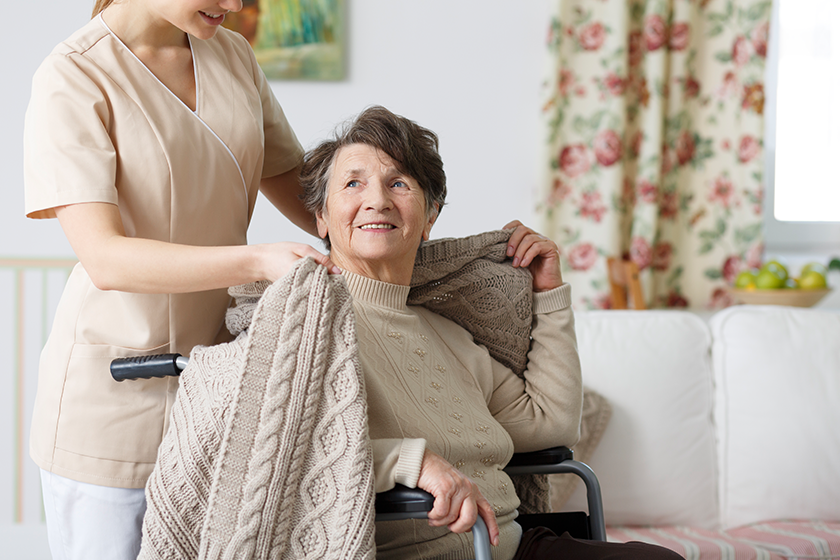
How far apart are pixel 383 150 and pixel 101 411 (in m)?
0.65

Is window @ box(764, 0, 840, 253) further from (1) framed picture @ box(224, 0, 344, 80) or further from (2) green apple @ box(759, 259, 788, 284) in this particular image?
(1) framed picture @ box(224, 0, 344, 80)

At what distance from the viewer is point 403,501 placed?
93 cm

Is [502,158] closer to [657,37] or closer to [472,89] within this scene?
[472,89]

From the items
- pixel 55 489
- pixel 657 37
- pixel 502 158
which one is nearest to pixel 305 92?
pixel 502 158

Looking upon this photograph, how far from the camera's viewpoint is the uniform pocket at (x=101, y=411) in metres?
1.06

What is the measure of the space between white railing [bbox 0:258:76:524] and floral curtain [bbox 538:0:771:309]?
1.84m

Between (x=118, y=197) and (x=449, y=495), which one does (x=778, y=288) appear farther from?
(x=118, y=197)

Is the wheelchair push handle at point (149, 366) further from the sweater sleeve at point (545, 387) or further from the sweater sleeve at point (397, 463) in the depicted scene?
the sweater sleeve at point (545, 387)

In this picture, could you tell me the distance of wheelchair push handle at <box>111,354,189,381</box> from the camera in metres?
1.01

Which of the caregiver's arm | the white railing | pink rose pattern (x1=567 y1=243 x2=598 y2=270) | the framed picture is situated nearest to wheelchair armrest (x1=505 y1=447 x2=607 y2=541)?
the caregiver's arm

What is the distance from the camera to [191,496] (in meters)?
0.90

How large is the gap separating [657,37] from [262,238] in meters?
1.61

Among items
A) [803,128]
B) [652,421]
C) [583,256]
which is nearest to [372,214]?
[652,421]

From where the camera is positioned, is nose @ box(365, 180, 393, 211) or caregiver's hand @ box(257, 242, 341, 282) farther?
nose @ box(365, 180, 393, 211)
